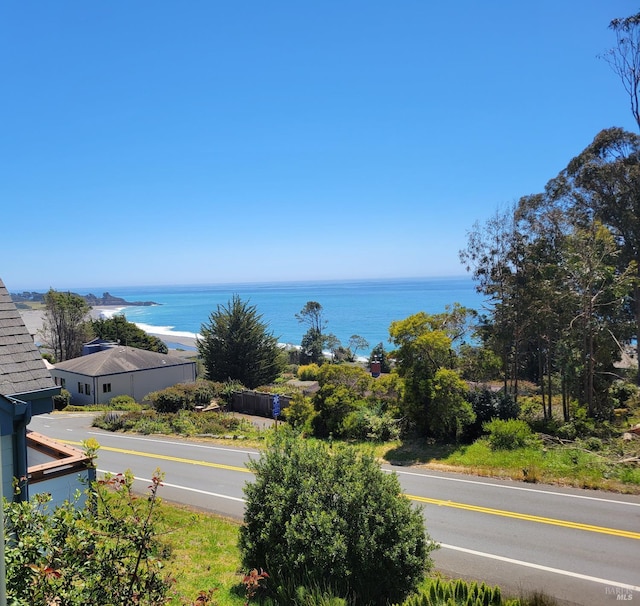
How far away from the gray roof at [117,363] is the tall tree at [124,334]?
17946 mm

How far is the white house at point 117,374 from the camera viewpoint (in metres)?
36.9

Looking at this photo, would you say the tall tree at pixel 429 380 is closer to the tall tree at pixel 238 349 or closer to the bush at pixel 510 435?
the bush at pixel 510 435

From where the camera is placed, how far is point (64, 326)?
54.2 m

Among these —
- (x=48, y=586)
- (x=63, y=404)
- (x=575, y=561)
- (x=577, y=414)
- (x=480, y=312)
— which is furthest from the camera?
(x=63, y=404)

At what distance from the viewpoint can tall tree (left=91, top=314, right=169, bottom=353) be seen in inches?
2324

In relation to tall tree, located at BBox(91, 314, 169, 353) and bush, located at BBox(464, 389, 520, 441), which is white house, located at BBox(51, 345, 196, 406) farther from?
bush, located at BBox(464, 389, 520, 441)

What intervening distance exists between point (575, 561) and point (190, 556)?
22.4 ft

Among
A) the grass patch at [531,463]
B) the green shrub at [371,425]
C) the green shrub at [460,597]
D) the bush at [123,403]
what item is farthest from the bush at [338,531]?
the bush at [123,403]

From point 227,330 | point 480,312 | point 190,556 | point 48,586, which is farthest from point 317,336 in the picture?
point 48,586

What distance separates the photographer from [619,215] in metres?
28.6

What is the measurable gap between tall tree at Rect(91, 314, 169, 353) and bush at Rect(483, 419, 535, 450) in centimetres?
5080

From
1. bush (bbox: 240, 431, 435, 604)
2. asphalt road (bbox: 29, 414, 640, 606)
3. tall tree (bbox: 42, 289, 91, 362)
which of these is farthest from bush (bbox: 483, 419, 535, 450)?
tall tree (bbox: 42, 289, 91, 362)

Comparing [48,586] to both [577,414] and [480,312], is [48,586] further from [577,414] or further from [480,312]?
[480,312]

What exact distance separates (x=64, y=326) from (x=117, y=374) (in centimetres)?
2113
